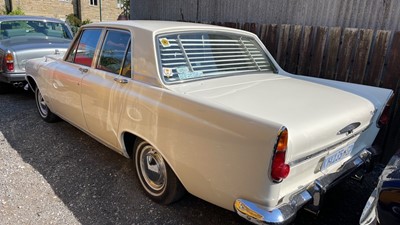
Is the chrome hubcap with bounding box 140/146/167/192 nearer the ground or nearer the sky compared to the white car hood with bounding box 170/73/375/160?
nearer the ground

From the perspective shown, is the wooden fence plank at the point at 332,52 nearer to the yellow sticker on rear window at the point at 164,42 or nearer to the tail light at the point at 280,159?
the yellow sticker on rear window at the point at 164,42

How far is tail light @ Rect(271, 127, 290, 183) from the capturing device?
1.83m

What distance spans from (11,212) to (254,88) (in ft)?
8.14

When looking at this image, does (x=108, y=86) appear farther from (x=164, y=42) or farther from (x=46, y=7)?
(x=46, y=7)

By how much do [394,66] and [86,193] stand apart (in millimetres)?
3846

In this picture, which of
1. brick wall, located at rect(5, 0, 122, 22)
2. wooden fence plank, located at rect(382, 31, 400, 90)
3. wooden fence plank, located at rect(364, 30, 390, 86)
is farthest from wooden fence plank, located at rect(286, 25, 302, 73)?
brick wall, located at rect(5, 0, 122, 22)

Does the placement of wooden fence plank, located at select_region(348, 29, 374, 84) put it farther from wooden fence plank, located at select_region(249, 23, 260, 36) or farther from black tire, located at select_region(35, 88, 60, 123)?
black tire, located at select_region(35, 88, 60, 123)

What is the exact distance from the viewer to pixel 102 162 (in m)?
3.76

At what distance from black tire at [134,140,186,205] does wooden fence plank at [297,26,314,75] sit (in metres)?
2.96

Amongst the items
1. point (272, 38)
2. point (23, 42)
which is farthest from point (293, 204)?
point (23, 42)

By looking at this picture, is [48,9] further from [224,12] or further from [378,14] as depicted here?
[378,14]

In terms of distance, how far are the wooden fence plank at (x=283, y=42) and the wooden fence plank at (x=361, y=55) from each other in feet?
3.61

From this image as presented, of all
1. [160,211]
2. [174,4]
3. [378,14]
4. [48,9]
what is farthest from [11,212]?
[48,9]

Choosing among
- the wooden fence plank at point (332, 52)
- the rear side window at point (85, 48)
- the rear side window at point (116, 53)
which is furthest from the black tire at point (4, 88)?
the wooden fence plank at point (332, 52)
